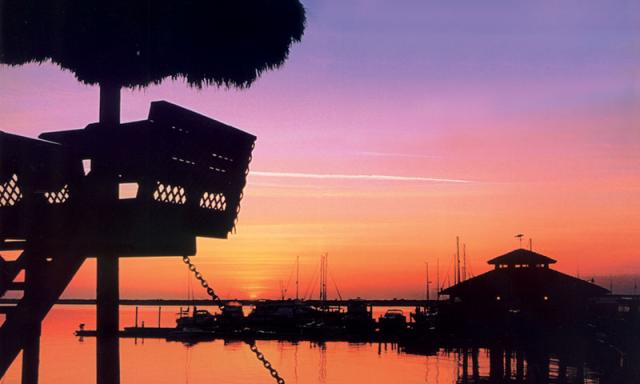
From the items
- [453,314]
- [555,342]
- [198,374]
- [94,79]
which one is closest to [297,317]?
[198,374]

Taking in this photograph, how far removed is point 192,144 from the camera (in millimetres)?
5078

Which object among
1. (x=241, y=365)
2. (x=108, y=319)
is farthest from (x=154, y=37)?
(x=241, y=365)

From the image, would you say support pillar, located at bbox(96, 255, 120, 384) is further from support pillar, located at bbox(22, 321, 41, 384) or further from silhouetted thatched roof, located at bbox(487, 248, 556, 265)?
silhouetted thatched roof, located at bbox(487, 248, 556, 265)

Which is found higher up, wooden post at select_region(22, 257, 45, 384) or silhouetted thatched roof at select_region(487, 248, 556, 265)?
silhouetted thatched roof at select_region(487, 248, 556, 265)

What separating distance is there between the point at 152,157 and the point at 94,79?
310 cm

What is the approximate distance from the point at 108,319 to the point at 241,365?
242 ft

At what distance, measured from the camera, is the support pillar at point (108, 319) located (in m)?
5.53

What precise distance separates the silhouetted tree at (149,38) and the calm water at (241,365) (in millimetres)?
53991

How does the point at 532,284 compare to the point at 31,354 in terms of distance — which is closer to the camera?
the point at 31,354

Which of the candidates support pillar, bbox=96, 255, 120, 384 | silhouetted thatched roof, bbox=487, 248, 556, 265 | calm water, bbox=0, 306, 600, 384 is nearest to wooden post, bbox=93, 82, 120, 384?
support pillar, bbox=96, 255, 120, 384

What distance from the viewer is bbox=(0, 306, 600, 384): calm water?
64.0 metres

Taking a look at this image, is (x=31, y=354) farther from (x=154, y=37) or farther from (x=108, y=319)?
(x=154, y=37)

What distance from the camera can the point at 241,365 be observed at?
77250 mm

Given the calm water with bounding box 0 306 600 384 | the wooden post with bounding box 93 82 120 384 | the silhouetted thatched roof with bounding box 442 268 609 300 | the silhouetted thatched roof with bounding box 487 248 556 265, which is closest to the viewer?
the wooden post with bounding box 93 82 120 384
